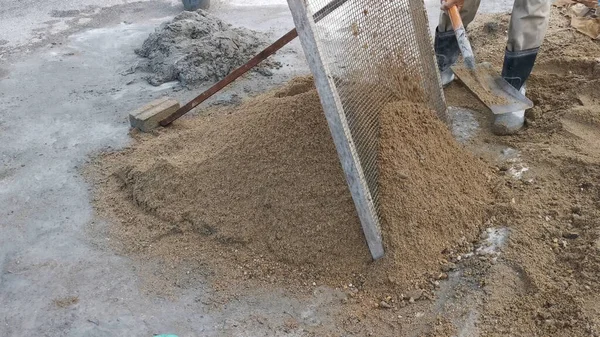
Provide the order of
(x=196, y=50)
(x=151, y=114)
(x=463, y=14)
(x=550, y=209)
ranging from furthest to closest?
(x=196, y=50) < (x=463, y=14) < (x=151, y=114) < (x=550, y=209)

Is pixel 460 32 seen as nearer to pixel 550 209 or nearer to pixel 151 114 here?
pixel 550 209

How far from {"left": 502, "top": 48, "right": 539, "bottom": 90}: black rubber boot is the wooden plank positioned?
67.3 inches

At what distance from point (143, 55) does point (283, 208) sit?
113 inches

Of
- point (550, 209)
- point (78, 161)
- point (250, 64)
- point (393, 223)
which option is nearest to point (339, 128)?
point (393, 223)

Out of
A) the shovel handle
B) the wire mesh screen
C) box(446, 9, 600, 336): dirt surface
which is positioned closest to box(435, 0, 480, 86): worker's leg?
box(446, 9, 600, 336): dirt surface

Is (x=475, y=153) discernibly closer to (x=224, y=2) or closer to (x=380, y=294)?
(x=380, y=294)

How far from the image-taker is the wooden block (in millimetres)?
3800

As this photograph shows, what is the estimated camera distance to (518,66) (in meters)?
3.66

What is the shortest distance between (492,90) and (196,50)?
7.40 ft

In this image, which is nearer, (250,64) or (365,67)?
(365,67)

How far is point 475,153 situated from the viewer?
129 inches

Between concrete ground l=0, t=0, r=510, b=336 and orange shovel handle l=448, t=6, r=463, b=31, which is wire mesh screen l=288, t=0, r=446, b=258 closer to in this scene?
orange shovel handle l=448, t=6, r=463, b=31

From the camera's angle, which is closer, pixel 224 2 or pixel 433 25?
pixel 433 25

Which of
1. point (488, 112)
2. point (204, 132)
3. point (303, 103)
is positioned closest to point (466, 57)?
point (488, 112)
